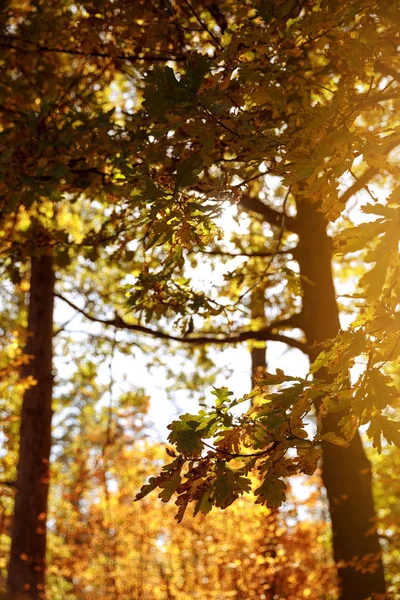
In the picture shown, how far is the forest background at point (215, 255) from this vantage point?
2455 millimetres

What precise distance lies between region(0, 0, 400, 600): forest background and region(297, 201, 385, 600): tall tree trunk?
0.07 ft

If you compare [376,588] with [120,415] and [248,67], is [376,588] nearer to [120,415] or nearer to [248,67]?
[248,67]

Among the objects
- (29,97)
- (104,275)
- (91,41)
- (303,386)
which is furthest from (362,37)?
(104,275)

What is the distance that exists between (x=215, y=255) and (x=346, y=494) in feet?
8.64

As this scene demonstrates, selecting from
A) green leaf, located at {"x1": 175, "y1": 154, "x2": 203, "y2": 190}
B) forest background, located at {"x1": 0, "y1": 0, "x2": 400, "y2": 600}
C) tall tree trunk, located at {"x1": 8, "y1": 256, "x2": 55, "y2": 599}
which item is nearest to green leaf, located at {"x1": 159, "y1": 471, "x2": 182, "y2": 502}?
forest background, located at {"x1": 0, "y1": 0, "x2": 400, "y2": 600}

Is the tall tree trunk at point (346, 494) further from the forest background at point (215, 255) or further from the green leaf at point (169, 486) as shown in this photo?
the green leaf at point (169, 486)

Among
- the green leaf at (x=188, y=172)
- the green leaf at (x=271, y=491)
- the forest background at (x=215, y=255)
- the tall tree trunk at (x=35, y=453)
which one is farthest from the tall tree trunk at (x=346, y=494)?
the tall tree trunk at (x=35, y=453)

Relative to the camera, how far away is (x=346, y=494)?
551 cm

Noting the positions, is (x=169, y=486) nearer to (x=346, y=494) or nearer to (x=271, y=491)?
(x=271, y=491)

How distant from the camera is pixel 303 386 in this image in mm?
2467

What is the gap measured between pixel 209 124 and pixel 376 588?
4.43m

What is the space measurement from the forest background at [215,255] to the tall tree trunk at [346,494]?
0.07 feet

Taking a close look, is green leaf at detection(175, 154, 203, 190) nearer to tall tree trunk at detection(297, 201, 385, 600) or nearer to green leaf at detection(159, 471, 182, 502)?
green leaf at detection(159, 471, 182, 502)

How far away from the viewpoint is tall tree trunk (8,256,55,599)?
7.26m
